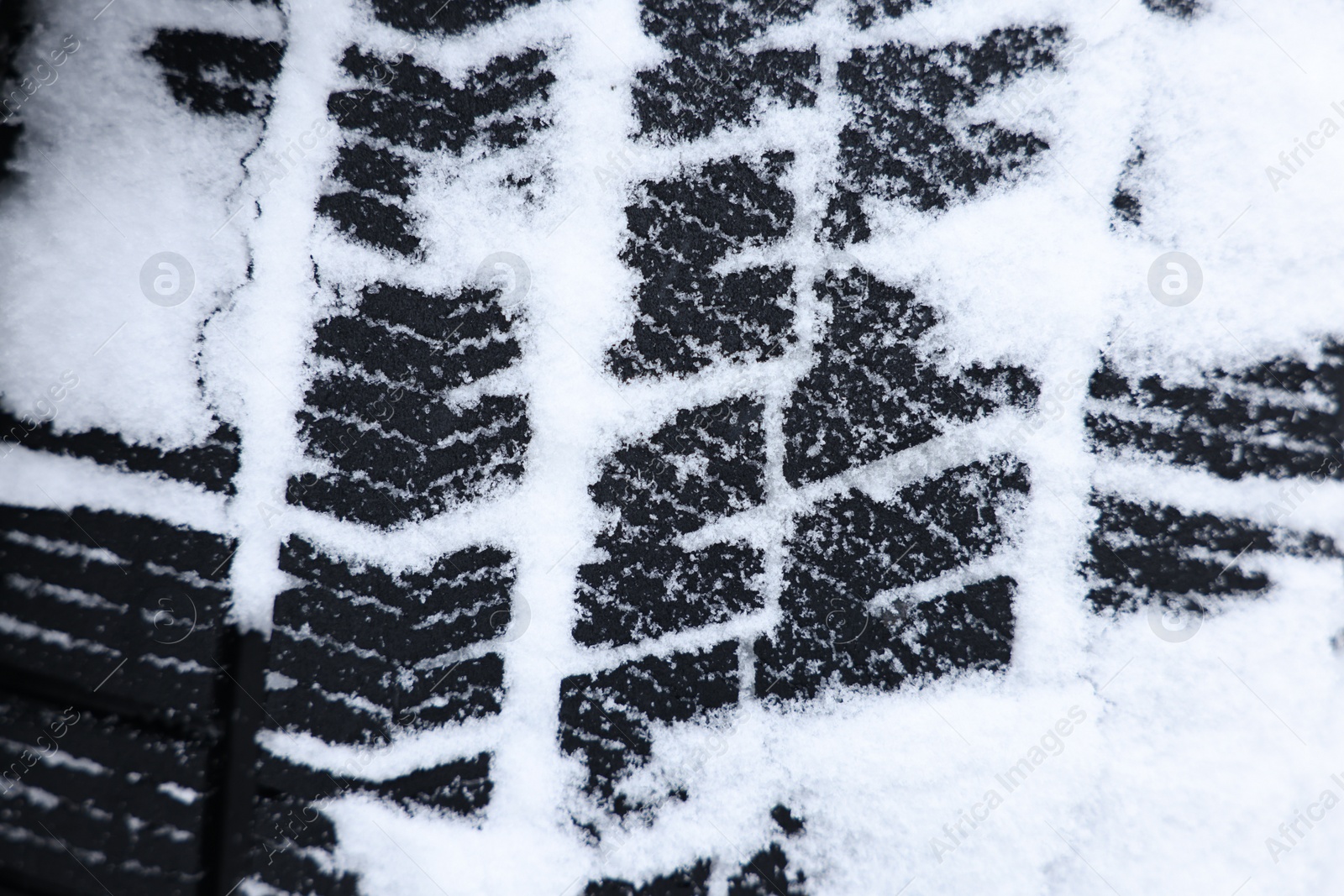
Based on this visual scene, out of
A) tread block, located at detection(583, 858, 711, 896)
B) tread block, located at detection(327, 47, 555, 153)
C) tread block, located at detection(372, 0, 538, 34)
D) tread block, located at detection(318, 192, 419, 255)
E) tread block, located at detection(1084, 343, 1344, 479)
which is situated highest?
tread block, located at detection(372, 0, 538, 34)

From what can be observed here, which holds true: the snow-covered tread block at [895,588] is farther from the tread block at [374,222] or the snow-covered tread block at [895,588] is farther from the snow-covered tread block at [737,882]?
the tread block at [374,222]

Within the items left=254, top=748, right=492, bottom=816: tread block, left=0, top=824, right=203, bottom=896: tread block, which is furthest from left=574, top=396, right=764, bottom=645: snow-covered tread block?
left=0, top=824, right=203, bottom=896: tread block

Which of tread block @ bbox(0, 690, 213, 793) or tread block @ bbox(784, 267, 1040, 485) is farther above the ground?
tread block @ bbox(784, 267, 1040, 485)

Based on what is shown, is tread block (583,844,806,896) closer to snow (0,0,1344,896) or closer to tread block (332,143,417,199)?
snow (0,0,1344,896)

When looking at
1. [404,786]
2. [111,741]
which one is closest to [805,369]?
[404,786]

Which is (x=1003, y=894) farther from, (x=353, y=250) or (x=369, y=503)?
(x=353, y=250)

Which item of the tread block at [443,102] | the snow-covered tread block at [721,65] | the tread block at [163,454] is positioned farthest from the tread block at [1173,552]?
the tread block at [163,454]

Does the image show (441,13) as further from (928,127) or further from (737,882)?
(737,882)
